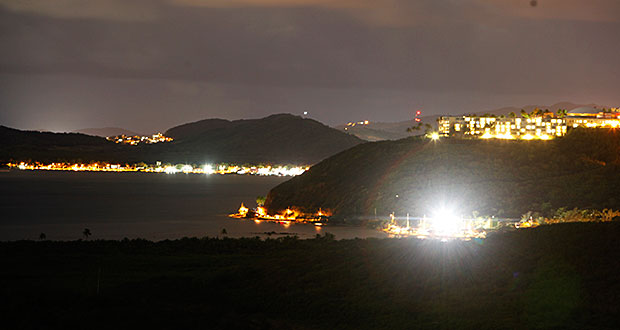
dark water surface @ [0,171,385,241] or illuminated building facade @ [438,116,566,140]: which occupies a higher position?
illuminated building facade @ [438,116,566,140]

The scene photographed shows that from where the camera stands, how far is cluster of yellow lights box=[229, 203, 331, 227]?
8498 cm

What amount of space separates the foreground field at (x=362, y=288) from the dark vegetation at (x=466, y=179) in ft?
142

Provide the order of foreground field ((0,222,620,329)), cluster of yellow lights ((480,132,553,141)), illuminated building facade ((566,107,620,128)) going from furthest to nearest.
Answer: illuminated building facade ((566,107,620,128)), cluster of yellow lights ((480,132,553,141)), foreground field ((0,222,620,329))

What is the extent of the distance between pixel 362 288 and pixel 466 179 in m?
60.3

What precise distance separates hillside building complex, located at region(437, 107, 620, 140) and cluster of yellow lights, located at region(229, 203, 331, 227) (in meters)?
27.1

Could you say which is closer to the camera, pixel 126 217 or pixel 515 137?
pixel 515 137

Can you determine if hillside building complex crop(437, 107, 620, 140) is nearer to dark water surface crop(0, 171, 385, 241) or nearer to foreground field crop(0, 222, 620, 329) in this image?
dark water surface crop(0, 171, 385, 241)

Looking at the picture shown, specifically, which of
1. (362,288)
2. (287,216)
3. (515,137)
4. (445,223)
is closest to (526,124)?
(515,137)

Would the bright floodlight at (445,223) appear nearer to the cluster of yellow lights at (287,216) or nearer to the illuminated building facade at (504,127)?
the cluster of yellow lights at (287,216)

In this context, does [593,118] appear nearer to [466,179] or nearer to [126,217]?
[466,179]

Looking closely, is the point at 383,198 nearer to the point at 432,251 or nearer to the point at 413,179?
the point at 413,179

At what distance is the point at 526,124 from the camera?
100938 mm

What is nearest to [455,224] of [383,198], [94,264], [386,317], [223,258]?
[383,198]

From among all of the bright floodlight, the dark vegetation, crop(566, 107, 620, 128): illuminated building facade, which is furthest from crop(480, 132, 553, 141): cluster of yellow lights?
the bright floodlight
